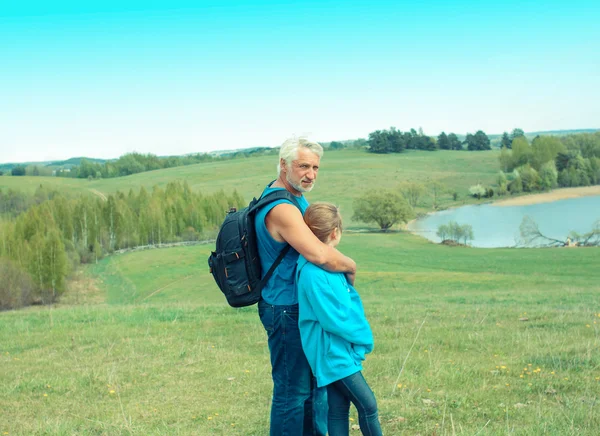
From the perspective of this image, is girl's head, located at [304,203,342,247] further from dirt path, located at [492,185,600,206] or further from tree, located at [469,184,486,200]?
tree, located at [469,184,486,200]

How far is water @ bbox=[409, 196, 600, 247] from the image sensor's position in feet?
233

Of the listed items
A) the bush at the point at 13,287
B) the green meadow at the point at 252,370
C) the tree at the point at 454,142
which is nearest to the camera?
the green meadow at the point at 252,370

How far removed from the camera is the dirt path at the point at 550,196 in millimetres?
97000

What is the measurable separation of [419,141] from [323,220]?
489 feet

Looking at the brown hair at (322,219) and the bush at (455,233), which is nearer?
the brown hair at (322,219)

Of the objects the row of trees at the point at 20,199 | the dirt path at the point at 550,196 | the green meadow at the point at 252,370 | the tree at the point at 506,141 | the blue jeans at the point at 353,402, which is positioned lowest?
the dirt path at the point at 550,196

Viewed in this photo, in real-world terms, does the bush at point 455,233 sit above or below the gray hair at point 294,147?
below

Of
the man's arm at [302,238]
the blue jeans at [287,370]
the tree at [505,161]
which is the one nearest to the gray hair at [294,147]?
the man's arm at [302,238]

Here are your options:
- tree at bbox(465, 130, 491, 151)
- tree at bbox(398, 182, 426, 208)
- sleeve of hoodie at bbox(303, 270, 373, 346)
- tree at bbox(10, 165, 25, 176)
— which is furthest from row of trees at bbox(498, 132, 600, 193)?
sleeve of hoodie at bbox(303, 270, 373, 346)

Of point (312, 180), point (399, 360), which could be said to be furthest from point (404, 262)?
point (312, 180)

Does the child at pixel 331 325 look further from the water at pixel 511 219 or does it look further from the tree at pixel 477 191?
the tree at pixel 477 191

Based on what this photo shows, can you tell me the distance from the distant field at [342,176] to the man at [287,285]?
3550 inches

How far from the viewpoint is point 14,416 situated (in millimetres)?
5824

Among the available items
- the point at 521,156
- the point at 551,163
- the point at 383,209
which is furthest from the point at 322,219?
the point at 521,156
